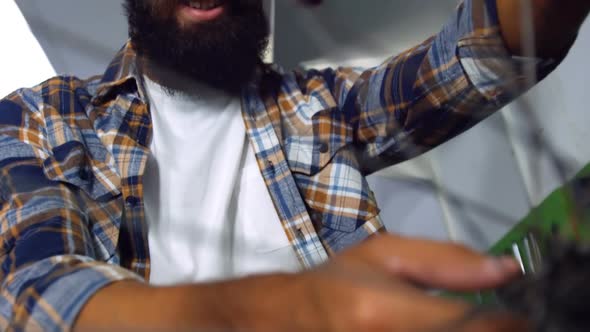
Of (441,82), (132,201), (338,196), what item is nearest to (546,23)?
(441,82)

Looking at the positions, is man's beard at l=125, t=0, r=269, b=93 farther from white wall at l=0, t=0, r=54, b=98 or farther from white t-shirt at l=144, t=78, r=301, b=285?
white wall at l=0, t=0, r=54, b=98

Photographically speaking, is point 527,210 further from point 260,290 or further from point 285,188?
point 285,188

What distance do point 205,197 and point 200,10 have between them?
0.20 metres

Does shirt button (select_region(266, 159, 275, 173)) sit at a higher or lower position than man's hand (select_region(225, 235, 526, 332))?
lower

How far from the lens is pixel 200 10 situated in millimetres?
587

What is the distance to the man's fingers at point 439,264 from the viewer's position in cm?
18

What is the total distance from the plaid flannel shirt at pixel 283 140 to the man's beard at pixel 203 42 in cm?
2

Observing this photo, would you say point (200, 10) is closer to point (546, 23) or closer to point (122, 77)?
point (122, 77)

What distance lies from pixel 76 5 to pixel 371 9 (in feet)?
1.28

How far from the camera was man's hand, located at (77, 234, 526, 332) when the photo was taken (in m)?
0.17

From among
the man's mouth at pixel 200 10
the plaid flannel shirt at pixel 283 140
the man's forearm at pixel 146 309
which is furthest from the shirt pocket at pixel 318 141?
the man's forearm at pixel 146 309

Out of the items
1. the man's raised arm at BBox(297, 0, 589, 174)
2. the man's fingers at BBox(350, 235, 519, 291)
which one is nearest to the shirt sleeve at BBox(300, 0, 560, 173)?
the man's raised arm at BBox(297, 0, 589, 174)

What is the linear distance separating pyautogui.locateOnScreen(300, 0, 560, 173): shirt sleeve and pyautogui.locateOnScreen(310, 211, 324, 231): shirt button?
8 centimetres

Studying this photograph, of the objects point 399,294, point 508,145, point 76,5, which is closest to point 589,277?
point 399,294
